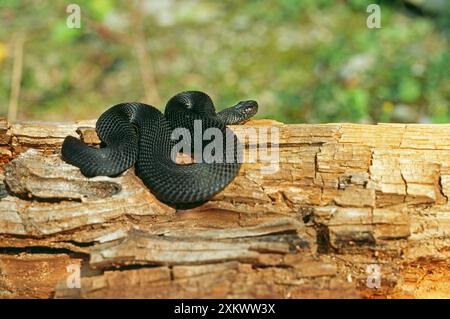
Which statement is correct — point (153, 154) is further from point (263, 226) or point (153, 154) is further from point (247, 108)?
point (247, 108)

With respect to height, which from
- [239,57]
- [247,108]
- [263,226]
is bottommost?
[263,226]

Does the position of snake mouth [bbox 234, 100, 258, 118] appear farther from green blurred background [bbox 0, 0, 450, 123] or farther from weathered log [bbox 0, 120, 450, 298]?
green blurred background [bbox 0, 0, 450, 123]

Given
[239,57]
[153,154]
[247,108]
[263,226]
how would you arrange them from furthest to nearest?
[239,57], [247,108], [153,154], [263,226]

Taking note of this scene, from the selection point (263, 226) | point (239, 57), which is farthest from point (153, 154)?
point (239, 57)

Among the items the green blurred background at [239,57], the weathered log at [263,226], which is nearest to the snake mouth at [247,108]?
the weathered log at [263,226]

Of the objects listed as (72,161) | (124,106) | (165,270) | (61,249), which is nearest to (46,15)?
(124,106)

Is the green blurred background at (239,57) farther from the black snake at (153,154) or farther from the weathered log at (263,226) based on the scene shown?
the weathered log at (263,226)
